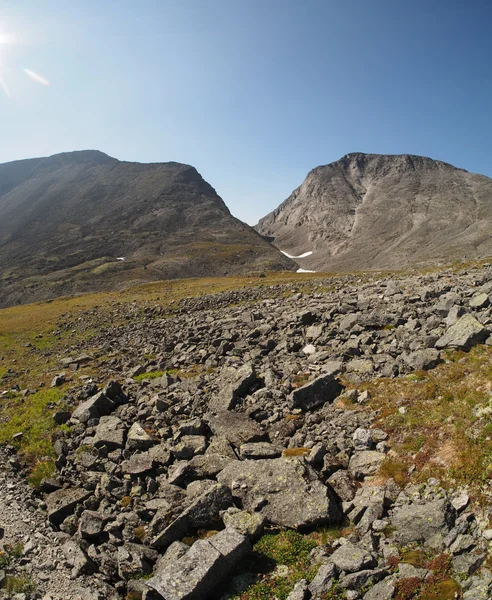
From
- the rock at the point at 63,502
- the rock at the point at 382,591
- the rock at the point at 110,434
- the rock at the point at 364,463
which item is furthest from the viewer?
the rock at the point at 110,434

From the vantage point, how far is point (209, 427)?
1606 centimetres

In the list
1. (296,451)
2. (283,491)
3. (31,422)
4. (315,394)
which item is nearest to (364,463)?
(296,451)

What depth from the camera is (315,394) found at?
15.9m

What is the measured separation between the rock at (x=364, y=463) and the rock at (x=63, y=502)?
1005 cm

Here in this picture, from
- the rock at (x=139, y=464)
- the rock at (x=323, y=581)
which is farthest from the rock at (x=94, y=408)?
the rock at (x=323, y=581)

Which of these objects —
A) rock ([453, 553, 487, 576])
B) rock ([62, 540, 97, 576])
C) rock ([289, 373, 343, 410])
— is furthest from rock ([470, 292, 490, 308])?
rock ([62, 540, 97, 576])

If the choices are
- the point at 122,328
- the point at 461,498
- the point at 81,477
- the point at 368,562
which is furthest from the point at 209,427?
the point at 122,328

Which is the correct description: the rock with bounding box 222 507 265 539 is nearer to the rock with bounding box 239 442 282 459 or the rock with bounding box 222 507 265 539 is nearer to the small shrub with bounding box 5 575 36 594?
the rock with bounding box 239 442 282 459

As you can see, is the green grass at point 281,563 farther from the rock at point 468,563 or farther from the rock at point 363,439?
the rock at point 363,439

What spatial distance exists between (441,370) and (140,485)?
43.2ft

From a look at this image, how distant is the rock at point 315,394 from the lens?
1579 centimetres

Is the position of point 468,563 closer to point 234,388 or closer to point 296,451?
point 296,451

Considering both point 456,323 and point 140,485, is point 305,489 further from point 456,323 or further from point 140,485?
point 456,323

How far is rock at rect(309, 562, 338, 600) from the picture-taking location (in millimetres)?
7934
